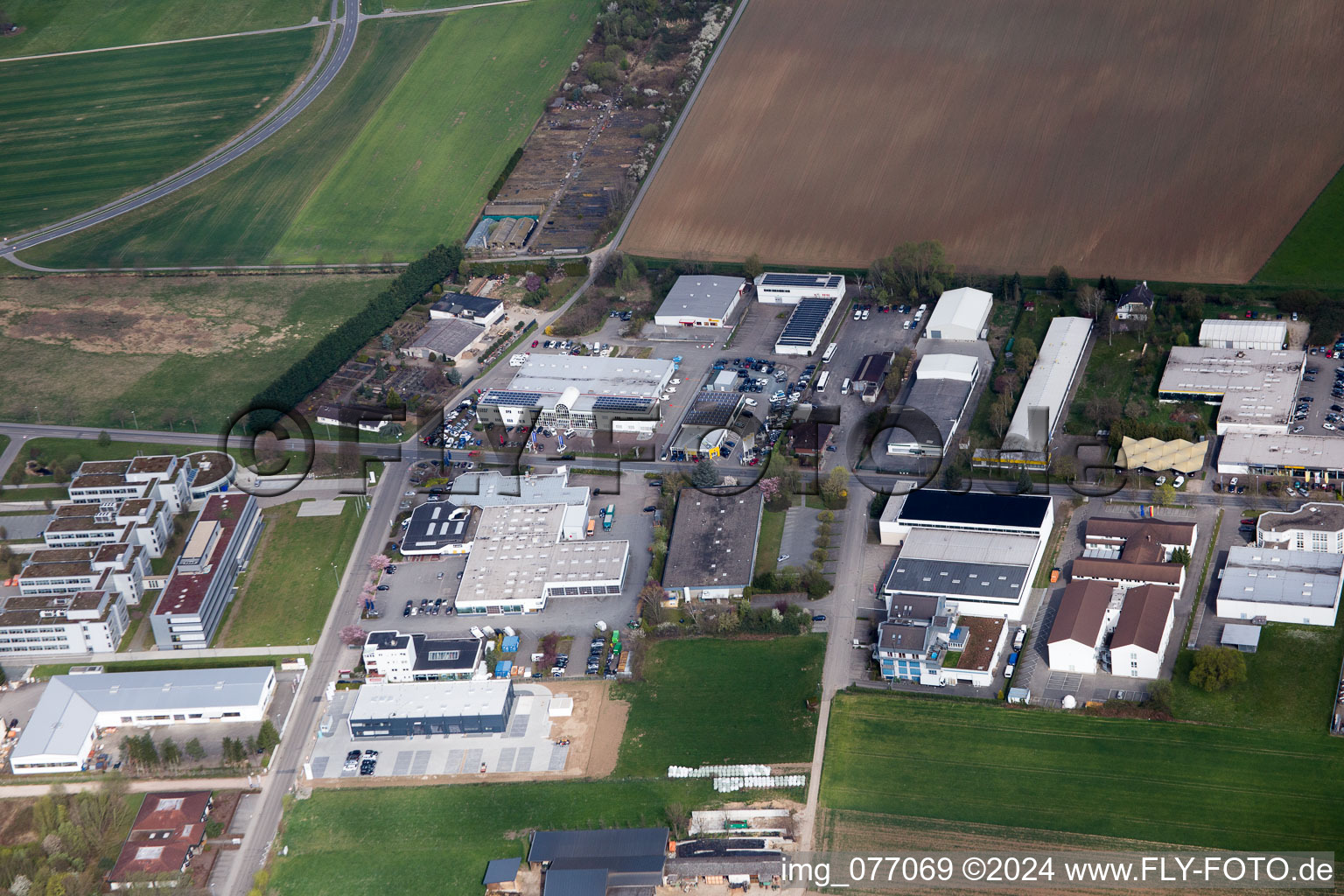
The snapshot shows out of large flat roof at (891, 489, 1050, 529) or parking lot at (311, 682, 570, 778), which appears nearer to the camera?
parking lot at (311, 682, 570, 778)

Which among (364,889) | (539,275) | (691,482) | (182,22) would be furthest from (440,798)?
(182,22)

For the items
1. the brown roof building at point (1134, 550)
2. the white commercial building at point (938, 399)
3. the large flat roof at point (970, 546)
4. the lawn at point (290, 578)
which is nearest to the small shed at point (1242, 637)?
the brown roof building at point (1134, 550)

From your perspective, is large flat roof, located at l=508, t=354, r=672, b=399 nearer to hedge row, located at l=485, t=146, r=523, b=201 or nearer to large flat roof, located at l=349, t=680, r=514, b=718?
hedge row, located at l=485, t=146, r=523, b=201

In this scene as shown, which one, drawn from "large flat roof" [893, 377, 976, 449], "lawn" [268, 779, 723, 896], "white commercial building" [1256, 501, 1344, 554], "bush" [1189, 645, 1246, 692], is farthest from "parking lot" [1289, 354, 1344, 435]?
"lawn" [268, 779, 723, 896]

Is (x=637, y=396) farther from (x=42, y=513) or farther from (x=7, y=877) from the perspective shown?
(x=7, y=877)

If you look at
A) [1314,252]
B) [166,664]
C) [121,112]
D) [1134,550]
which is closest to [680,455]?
[1134,550]

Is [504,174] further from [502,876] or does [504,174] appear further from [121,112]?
[502,876]
